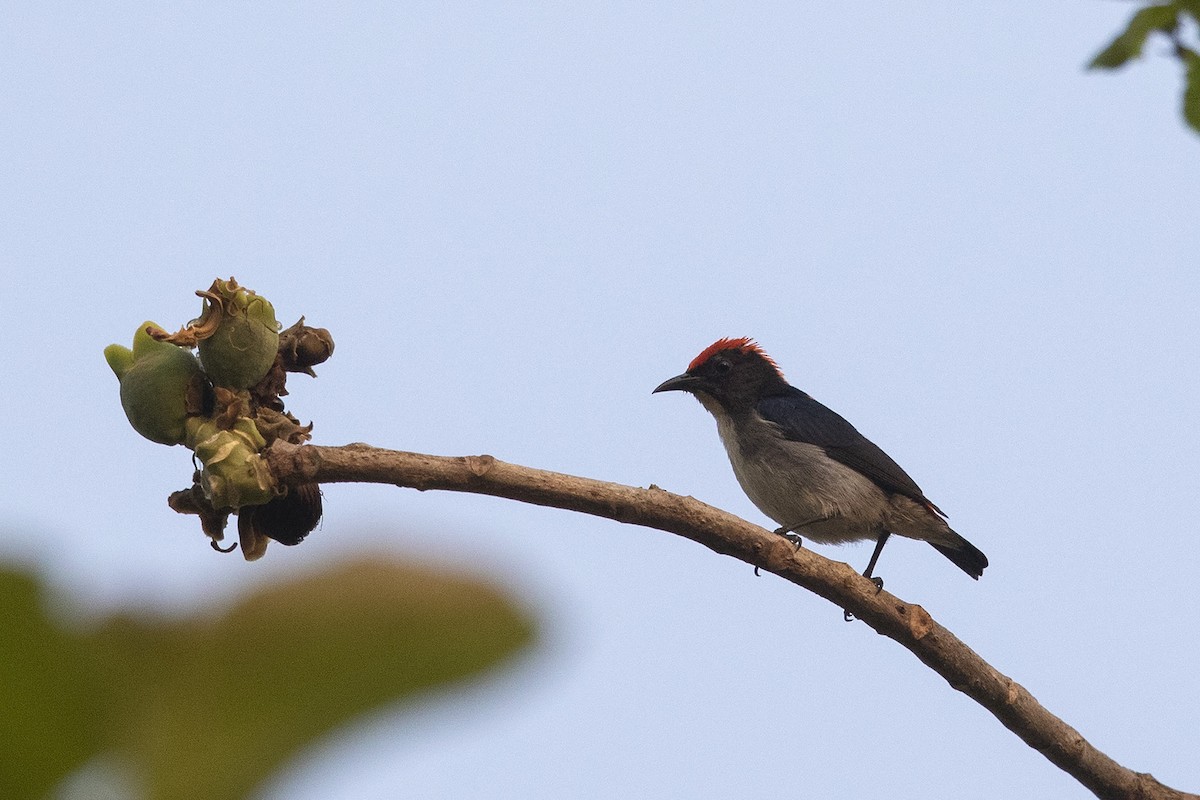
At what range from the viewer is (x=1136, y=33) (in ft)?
6.86

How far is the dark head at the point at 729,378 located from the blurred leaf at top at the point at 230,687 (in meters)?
7.54

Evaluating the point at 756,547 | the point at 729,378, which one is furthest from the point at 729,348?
the point at 756,547

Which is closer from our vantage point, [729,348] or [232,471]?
[232,471]

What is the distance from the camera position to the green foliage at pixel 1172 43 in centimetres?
206

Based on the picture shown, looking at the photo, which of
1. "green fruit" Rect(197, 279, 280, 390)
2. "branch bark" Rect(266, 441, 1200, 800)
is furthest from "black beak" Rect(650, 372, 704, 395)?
"green fruit" Rect(197, 279, 280, 390)

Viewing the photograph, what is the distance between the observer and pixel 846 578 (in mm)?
4070

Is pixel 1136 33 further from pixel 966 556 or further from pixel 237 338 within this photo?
pixel 966 556

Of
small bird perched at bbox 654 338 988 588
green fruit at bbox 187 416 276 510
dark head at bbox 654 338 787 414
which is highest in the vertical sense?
dark head at bbox 654 338 787 414

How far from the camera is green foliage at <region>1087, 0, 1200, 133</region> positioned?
206 cm

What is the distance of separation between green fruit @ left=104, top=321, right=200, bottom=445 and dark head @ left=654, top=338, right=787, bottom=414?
5.39 metres

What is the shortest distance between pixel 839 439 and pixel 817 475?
1.48ft

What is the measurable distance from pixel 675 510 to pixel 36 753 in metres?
2.66

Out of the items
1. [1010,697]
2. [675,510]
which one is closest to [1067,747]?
[1010,697]

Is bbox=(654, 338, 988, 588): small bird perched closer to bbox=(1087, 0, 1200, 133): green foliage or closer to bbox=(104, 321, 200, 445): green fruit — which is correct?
bbox=(104, 321, 200, 445): green fruit
